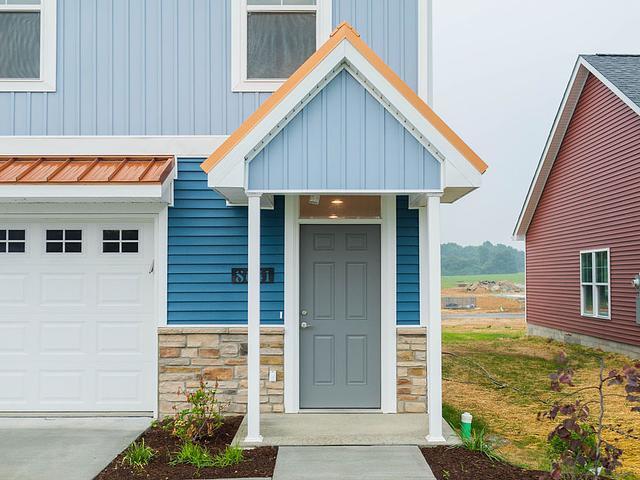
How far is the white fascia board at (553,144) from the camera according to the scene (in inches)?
601

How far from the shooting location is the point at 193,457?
225 inches

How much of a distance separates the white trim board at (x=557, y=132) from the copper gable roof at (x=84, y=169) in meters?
9.79

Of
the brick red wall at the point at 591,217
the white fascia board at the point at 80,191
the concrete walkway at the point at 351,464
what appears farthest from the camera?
the brick red wall at the point at 591,217

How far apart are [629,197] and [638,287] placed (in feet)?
6.73

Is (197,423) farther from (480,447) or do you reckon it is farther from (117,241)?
(480,447)

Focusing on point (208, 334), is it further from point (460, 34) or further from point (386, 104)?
point (460, 34)

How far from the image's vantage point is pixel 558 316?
1689 cm

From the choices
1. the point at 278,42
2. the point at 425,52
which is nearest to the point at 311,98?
the point at 278,42

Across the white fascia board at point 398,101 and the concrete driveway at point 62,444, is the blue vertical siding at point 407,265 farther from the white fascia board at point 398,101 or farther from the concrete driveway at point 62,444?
the concrete driveway at point 62,444

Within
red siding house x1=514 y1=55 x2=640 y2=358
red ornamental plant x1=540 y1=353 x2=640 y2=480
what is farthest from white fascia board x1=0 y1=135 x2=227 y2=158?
red siding house x1=514 y1=55 x2=640 y2=358

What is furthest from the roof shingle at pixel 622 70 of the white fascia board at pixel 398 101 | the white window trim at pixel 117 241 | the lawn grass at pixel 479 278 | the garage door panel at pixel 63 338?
the lawn grass at pixel 479 278

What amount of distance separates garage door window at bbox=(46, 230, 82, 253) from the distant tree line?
47506 mm

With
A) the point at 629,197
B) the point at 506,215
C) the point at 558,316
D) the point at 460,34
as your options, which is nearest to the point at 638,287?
the point at 629,197

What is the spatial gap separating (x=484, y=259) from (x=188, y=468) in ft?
171
